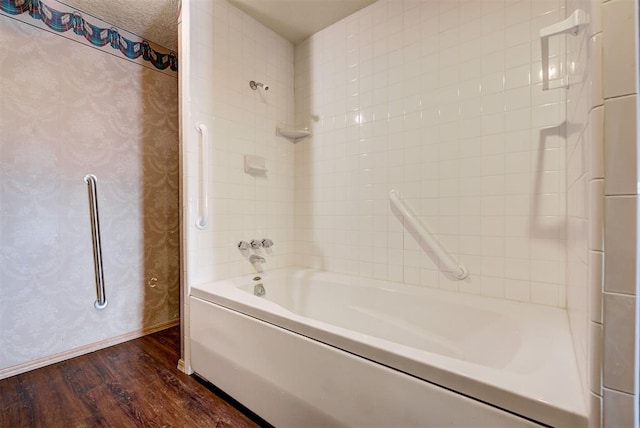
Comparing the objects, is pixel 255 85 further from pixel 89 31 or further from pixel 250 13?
pixel 89 31

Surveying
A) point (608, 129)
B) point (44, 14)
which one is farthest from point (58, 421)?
point (44, 14)

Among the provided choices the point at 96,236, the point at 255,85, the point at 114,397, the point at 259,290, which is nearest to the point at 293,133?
the point at 255,85

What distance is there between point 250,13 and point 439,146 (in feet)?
5.62

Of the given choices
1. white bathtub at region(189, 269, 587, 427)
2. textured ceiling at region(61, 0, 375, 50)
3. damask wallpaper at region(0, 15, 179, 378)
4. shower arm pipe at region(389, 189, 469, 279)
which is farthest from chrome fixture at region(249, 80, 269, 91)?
white bathtub at region(189, 269, 587, 427)

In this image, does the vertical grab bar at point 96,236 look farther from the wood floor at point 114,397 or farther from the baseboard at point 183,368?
the baseboard at point 183,368

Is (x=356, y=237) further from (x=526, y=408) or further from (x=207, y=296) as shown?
(x=526, y=408)

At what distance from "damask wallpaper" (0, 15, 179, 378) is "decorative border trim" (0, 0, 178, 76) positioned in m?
0.05

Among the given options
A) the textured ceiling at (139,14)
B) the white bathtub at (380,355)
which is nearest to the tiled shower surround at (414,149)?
the white bathtub at (380,355)

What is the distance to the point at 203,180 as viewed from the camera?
69.5 inches

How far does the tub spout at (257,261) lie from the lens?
209 cm

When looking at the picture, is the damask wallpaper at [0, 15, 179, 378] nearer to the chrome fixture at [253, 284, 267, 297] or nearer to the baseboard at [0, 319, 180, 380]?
the baseboard at [0, 319, 180, 380]

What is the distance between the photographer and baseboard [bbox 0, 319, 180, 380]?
1703 mm

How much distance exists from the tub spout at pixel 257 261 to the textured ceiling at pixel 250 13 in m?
1.83

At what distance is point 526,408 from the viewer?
68cm
